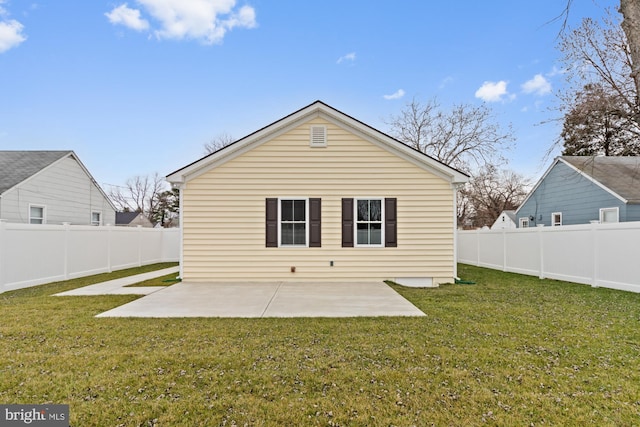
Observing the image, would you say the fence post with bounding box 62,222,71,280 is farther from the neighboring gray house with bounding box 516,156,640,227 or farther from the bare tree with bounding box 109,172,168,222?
the bare tree with bounding box 109,172,168,222

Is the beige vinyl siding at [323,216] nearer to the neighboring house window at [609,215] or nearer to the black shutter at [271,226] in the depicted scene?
the black shutter at [271,226]

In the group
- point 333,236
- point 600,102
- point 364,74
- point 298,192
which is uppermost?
point 364,74

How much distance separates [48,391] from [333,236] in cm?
698

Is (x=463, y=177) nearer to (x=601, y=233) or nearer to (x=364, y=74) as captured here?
(x=601, y=233)

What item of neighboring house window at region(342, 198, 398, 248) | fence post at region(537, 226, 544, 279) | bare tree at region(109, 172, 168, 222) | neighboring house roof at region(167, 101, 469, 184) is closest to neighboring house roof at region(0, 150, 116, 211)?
neighboring house roof at region(167, 101, 469, 184)

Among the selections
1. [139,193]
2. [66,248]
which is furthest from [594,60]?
[139,193]

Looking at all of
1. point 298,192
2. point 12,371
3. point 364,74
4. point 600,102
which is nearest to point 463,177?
point 298,192

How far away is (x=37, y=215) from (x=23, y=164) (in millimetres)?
2405

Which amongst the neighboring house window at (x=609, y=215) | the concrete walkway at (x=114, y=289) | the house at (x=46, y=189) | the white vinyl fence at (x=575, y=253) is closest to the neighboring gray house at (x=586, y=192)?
the neighboring house window at (x=609, y=215)

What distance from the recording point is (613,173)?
14.1 metres

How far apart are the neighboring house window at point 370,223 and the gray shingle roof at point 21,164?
12.6m

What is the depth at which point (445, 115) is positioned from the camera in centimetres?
2288

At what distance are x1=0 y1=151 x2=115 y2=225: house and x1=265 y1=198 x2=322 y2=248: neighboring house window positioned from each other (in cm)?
969

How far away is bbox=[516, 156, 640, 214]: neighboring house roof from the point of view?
41.4ft
